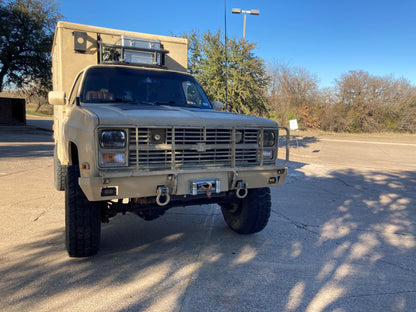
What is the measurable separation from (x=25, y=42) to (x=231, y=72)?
14396mm

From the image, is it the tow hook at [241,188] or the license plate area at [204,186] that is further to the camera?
the tow hook at [241,188]

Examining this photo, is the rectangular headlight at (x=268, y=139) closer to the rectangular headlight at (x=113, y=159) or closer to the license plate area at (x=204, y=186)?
the license plate area at (x=204, y=186)

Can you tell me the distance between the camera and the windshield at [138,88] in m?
4.57

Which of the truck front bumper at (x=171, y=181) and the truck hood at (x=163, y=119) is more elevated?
the truck hood at (x=163, y=119)

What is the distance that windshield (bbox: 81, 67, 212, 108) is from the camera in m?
4.57

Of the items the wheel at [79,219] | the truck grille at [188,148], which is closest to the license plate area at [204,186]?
the truck grille at [188,148]

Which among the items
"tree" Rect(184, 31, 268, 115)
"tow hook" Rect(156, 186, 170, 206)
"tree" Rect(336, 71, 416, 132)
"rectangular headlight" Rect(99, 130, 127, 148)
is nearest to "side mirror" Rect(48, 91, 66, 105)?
"rectangular headlight" Rect(99, 130, 127, 148)

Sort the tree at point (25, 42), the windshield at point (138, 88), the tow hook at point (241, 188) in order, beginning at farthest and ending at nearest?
the tree at point (25, 42)
the windshield at point (138, 88)
the tow hook at point (241, 188)

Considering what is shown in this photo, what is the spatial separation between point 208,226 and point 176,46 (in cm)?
355

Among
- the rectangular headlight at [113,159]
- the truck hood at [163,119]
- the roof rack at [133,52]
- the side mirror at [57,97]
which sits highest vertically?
the roof rack at [133,52]

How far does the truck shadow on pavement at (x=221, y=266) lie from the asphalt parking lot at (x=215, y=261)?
1cm

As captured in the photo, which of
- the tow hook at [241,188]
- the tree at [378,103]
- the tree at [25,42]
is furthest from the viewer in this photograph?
the tree at [378,103]

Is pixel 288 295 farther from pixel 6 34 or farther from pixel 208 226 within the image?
pixel 6 34

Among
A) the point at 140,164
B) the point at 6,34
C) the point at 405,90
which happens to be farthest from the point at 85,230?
the point at 405,90
